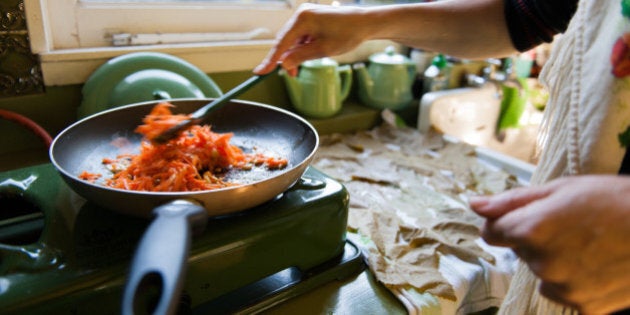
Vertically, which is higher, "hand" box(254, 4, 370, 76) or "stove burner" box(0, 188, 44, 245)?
"hand" box(254, 4, 370, 76)

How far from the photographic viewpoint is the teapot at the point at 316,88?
3.88 ft

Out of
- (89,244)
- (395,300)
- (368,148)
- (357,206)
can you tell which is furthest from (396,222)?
(89,244)

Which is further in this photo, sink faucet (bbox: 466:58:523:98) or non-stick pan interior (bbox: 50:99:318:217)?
sink faucet (bbox: 466:58:523:98)

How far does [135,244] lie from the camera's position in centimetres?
52

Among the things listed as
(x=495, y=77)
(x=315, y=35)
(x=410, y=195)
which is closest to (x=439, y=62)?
(x=495, y=77)

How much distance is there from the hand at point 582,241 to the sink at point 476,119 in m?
1.00

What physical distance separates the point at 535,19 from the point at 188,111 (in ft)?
2.17

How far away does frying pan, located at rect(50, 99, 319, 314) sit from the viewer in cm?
38

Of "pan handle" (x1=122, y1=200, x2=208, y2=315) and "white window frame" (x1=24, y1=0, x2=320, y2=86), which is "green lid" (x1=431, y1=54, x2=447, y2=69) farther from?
"pan handle" (x1=122, y1=200, x2=208, y2=315)

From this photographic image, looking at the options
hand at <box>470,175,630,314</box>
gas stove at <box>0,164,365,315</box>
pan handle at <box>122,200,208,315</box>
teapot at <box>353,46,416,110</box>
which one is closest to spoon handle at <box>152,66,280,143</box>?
gas stove at <box>0,164,365,315</box>

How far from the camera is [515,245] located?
1.29 feet

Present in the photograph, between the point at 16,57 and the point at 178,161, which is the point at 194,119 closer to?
the point at 178,161

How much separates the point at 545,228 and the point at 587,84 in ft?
0.90

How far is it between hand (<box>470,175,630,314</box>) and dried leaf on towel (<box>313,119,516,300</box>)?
32cm
